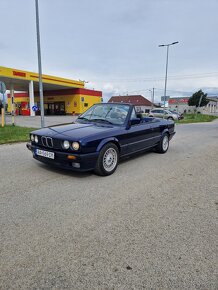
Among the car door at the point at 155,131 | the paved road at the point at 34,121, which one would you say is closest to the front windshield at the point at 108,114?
the car door at the point at 155,131

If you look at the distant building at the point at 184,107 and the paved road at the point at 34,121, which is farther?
the distant building at the point at 184,107

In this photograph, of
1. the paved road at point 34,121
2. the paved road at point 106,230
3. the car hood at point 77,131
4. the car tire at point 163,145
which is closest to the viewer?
the paved road at point 106,230

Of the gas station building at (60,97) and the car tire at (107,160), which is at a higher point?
the gas station building at (60,97)

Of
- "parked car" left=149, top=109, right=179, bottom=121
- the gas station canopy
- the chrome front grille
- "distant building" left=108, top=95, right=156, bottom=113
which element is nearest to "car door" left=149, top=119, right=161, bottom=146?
the chrome front grille

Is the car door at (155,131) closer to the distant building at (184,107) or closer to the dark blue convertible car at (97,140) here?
the dark blue convertible car at (97,140)

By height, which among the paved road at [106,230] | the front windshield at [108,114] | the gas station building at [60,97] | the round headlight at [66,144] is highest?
the gas station building at [60,97]

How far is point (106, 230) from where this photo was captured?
2.48 m

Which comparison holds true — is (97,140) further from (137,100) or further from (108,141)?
(137,100)

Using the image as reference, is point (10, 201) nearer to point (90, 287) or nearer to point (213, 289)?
point (90, 287)

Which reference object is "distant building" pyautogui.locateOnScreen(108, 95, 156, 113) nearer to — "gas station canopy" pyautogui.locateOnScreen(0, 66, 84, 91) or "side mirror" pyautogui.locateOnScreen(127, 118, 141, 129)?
"gas station canopy" pyautogui.locateOnScreen(0, 66, 84, 91)

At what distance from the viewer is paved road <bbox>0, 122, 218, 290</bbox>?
1806mm

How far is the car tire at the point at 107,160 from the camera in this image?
13.5ft

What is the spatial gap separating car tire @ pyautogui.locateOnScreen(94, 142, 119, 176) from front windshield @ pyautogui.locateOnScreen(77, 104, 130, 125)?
2.48ft

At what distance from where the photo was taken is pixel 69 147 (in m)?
3.80
